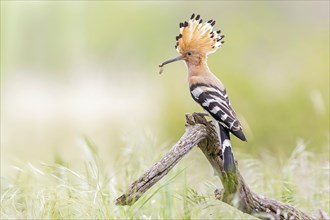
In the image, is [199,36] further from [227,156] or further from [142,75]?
[142,75]

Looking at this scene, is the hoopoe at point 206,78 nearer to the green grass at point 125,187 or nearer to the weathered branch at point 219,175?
the weathered branch at point 219,175

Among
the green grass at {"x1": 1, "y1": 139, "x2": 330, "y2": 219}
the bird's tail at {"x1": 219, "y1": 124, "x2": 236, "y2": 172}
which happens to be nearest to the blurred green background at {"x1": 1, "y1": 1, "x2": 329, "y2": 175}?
the green grass at {"x1": 1, "y1": 139, "x2": 330, "y2": 219}

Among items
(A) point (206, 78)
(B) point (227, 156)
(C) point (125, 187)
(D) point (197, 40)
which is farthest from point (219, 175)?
(C) point (125, 187)

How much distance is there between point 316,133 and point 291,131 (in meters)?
0.18

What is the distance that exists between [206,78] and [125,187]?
0.88 metres

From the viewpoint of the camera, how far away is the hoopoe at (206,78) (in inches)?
171

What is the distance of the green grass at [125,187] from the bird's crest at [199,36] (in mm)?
455

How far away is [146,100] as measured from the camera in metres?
9.77

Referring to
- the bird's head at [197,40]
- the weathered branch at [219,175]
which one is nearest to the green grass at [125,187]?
the weathered branch at [219,175]

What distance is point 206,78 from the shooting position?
14.6 ft

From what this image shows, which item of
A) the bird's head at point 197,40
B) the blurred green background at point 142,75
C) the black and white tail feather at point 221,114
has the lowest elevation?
the black and white tail feather at point 221,114

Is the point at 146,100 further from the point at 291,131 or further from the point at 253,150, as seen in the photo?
the point at 253,150

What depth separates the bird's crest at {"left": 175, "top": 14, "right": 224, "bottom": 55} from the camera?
439cm

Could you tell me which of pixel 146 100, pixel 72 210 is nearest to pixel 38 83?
pixel 146 100
